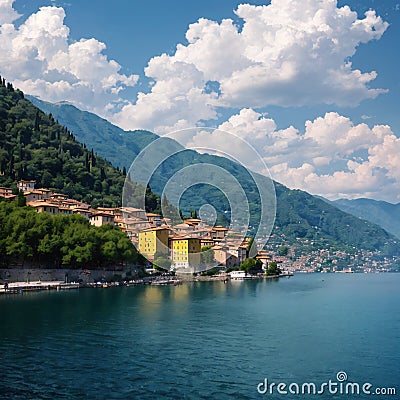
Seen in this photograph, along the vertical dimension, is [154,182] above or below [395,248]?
above

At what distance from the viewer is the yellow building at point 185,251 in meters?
52.9

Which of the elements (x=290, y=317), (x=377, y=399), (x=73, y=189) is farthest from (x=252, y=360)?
(x=73, y=189)

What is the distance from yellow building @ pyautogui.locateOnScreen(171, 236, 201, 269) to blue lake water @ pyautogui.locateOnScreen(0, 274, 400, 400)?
77.9ft

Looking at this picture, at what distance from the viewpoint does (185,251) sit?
53188 mm

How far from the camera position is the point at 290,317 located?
25562 millimetres

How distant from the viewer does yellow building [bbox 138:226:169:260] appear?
163 ft

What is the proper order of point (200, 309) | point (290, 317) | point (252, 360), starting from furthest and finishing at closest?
point (200, 309) → point (290, 317) → point (252, 360)

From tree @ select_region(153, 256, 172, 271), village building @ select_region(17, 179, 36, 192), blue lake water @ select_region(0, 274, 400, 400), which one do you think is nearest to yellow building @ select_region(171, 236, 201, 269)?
tree @ select_region(153, 256, 172, 271)

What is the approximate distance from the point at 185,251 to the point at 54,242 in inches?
756

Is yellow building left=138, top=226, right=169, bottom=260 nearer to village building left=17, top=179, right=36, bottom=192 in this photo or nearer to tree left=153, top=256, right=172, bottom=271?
tree left=153, top=256, right=172, bottom=271

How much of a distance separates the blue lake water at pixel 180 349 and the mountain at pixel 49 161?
40009 millimetres

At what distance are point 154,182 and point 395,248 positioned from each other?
99233mm

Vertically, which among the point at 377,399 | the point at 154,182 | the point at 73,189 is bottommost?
the point at 377,399

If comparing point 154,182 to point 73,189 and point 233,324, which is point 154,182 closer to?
point 73,189
